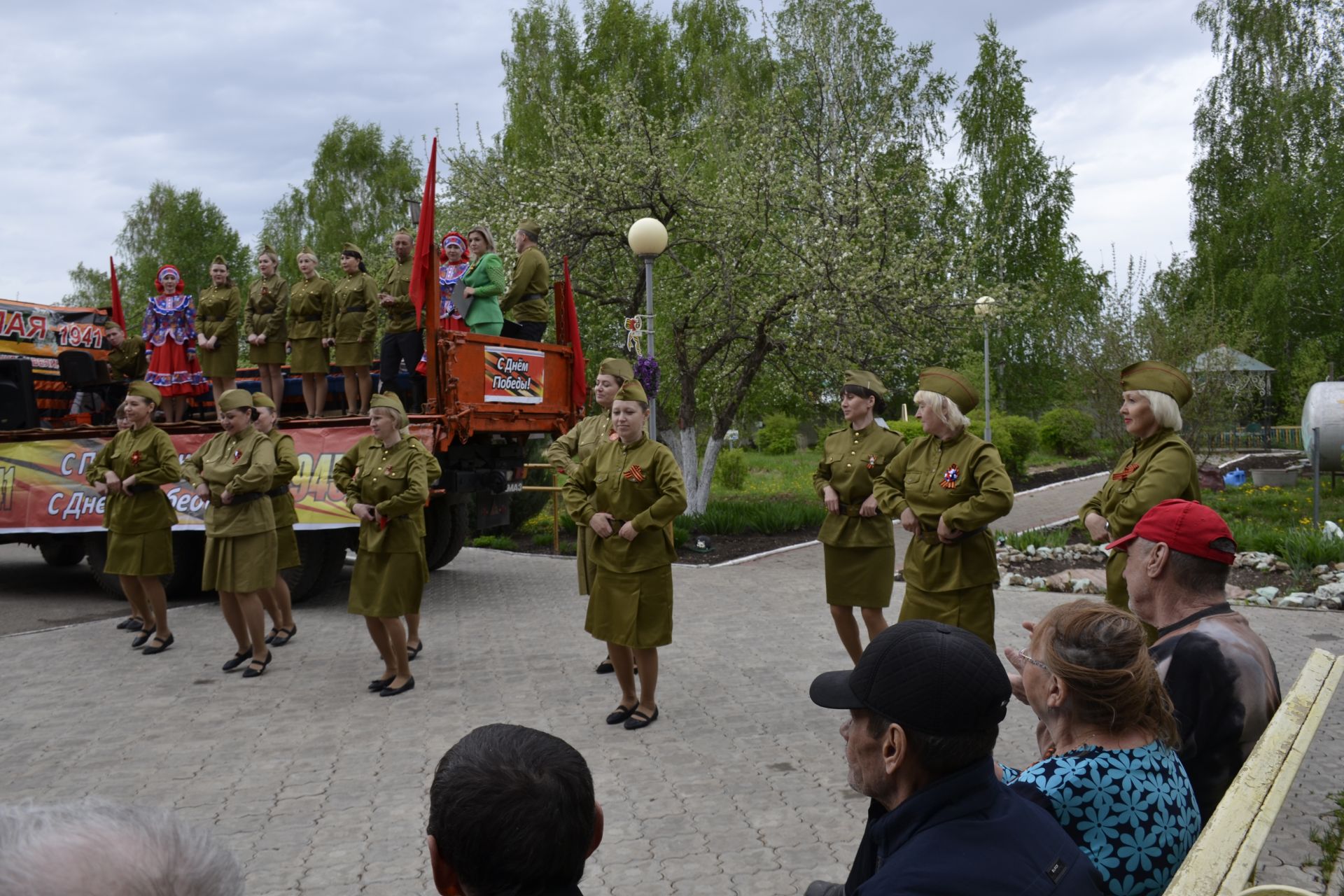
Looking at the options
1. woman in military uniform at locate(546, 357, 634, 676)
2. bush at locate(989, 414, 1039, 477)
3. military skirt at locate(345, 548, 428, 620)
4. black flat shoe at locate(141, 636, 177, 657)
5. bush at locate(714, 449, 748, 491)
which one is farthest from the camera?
bush at locate(989, 414, 1039, 477)

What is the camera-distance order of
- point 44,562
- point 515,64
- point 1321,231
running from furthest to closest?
point 1321,231
point 515,64
point 44,562

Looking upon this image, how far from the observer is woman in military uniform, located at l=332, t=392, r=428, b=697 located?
6.56m

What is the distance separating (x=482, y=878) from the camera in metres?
1.73

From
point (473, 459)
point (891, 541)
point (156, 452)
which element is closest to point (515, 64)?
point (473, 459)

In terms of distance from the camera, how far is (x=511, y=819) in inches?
67.4

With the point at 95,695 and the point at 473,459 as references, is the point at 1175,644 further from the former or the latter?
the point at 473,459

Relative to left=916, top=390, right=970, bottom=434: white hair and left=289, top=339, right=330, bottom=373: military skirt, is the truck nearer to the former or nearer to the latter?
left=289, top=339, right=330, bottom=373: military skirt

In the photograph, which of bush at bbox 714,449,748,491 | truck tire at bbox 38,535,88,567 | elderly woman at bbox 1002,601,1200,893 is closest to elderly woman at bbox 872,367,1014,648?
elderly woman at bbox 1002,601,1200,893

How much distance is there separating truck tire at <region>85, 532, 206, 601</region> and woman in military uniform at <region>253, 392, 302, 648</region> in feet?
6.47

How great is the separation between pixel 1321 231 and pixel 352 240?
30.5m

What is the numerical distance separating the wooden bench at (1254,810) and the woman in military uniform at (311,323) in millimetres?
9173

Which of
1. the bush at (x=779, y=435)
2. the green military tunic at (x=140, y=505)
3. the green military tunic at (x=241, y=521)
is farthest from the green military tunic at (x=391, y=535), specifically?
the bush at (x=779, y=435)

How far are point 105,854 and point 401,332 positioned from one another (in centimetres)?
937

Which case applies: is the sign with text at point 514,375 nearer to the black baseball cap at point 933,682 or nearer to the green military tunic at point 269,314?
the green military tunic at point 269,314
